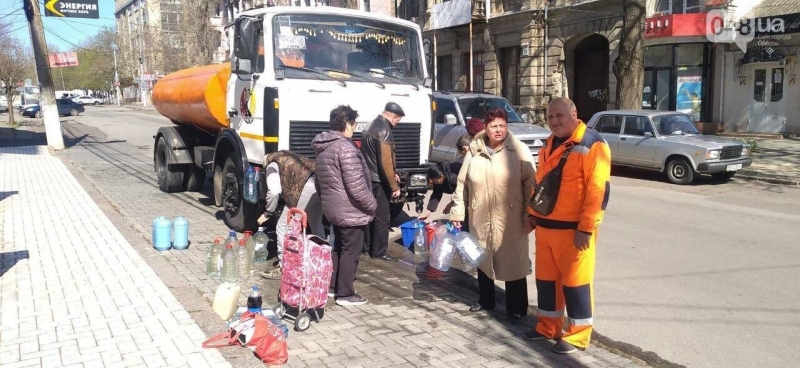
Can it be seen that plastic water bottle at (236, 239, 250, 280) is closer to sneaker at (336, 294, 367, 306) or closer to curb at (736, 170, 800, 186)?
sneaker at (336, 294, 367, 306)

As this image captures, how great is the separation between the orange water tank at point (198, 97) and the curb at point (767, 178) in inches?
442

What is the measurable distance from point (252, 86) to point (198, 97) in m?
2.29

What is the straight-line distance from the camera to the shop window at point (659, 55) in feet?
78.4

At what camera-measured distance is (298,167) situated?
6.31 m

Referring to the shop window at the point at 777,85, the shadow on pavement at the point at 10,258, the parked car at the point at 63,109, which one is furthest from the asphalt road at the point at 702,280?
the parked car at the point at 63,109

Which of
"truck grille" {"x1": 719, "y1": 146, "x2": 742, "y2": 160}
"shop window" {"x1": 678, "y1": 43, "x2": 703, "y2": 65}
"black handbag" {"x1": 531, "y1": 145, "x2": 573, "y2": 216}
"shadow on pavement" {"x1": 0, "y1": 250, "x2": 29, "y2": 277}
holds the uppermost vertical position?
"shop window" {"x1": 678, "y1": 43, "x2": 703, "y2": 65}

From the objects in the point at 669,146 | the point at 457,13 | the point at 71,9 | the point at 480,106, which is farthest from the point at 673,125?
the point at 71,9

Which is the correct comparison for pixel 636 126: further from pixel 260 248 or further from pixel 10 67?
pixel 10 67

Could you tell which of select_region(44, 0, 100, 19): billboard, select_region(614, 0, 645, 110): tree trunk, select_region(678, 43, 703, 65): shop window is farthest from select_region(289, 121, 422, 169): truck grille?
select_region(44, 0, 100, 19): billboard

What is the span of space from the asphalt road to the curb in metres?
2.49

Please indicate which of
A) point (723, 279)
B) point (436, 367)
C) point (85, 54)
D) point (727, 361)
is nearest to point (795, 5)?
point (723, 279)

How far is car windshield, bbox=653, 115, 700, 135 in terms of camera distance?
47.0 feet

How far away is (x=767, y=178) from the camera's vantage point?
1393cm

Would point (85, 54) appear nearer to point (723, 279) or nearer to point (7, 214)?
point (7, 214)
